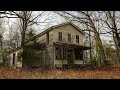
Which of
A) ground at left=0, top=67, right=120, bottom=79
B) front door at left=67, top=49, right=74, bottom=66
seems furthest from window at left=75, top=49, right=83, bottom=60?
ground at left=0, top=67, right=120, bottom=79

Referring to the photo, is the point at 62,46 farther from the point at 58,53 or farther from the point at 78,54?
the point at 78,54

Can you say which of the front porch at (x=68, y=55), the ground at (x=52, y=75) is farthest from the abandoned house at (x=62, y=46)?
the ground at (x=52, y=75)

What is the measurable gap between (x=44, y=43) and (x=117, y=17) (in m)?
10.1

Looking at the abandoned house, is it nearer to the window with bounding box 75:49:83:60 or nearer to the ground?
the window with bounding box 75:49:83:60

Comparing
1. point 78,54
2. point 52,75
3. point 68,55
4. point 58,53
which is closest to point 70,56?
point 68,55

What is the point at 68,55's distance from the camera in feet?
91.6

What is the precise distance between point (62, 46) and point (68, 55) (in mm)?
1405

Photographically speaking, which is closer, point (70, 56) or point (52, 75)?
point (52, 75)

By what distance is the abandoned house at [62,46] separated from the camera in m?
26.9

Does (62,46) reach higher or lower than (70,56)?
higher
